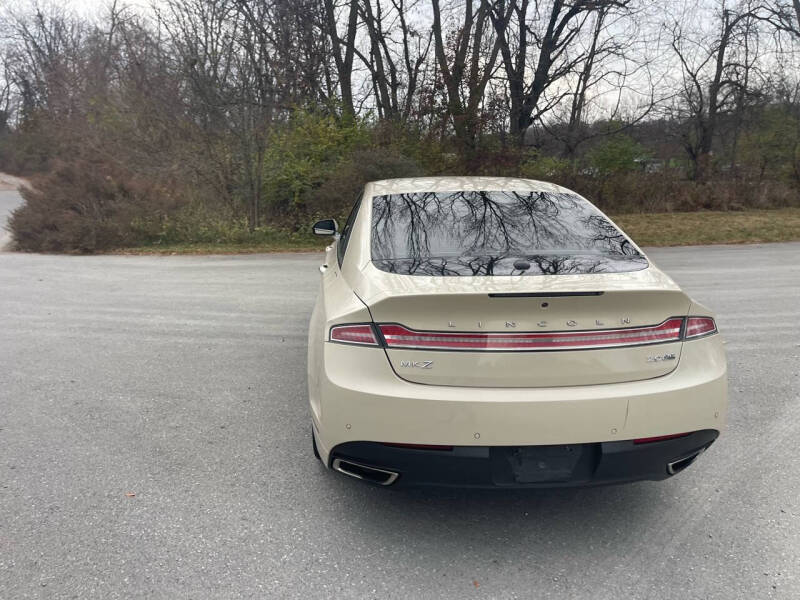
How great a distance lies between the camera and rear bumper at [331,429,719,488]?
2.32 meters

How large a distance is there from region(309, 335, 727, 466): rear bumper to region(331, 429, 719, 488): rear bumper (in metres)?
0.04

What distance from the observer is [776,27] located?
69.0ft

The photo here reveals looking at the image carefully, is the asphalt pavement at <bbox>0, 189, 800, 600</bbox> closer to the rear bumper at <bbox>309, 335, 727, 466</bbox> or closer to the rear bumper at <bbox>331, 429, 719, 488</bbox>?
the rear bumper at <bbox>331, 429, 719, 488</bbox>

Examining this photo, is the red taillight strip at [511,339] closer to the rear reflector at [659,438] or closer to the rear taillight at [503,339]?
the rear taillight at [503,339]

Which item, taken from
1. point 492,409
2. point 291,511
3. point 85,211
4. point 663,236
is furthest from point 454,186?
point 85,211

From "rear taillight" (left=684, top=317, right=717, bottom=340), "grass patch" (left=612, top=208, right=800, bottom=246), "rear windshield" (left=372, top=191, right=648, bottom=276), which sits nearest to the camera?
"rear taillight" (left=684, top=317, right=717, bottom=340)

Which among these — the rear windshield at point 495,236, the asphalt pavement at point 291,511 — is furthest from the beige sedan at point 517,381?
the asphalt pavement at point 291,511

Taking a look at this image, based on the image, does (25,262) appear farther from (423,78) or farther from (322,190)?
(423,78)

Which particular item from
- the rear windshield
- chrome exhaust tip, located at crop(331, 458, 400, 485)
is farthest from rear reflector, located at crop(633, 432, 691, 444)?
chrome exhaust tip, located at crop(331, 458, 400, 485)

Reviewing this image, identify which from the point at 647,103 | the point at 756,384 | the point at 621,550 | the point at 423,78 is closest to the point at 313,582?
the point at 621,550

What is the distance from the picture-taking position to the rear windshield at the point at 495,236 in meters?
2.72

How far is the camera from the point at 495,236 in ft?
10.2

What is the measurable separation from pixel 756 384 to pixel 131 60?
70.8 ft

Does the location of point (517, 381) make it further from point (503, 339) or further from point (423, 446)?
point (423, 446)
